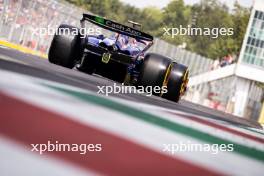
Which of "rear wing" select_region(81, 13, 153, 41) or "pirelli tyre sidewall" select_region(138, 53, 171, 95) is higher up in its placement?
"rear wing" select_region(81, 13, 153, 41)

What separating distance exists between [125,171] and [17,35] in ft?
70.9

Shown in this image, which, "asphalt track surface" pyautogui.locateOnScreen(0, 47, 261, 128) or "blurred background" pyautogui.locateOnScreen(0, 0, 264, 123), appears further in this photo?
"blurred background" pyautogui.locateOnScreen(0, 0, 264, 123)

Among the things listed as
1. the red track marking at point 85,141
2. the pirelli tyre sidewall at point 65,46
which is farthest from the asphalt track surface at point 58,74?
the red track marking at point 85,141

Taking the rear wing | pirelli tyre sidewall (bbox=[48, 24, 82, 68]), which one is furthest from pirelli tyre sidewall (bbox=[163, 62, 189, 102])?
pirelli tyre sidewall (bbox=[48, 24, 82, 68])

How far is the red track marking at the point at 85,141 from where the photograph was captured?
2604mm

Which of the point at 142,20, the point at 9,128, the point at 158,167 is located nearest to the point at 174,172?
the point at 158,167

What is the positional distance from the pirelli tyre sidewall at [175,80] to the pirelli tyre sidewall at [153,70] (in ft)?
1.70

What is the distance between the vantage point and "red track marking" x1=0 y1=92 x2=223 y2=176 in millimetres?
2604

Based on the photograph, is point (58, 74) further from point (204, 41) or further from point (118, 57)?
point (204, 41)

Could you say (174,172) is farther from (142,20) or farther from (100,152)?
(142,20)

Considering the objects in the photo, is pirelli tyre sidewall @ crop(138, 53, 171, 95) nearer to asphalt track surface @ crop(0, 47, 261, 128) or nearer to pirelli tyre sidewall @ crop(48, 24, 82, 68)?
asphalt track surface @ crop(0, 47, 261, 128)

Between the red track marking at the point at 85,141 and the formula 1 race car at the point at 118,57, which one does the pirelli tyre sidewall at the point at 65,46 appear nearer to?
the formula 1 race car at the point at 118,57

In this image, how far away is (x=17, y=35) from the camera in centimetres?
2353

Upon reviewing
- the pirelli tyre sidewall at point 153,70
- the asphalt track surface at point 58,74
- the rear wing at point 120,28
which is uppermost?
the rear wing at point 120,28
